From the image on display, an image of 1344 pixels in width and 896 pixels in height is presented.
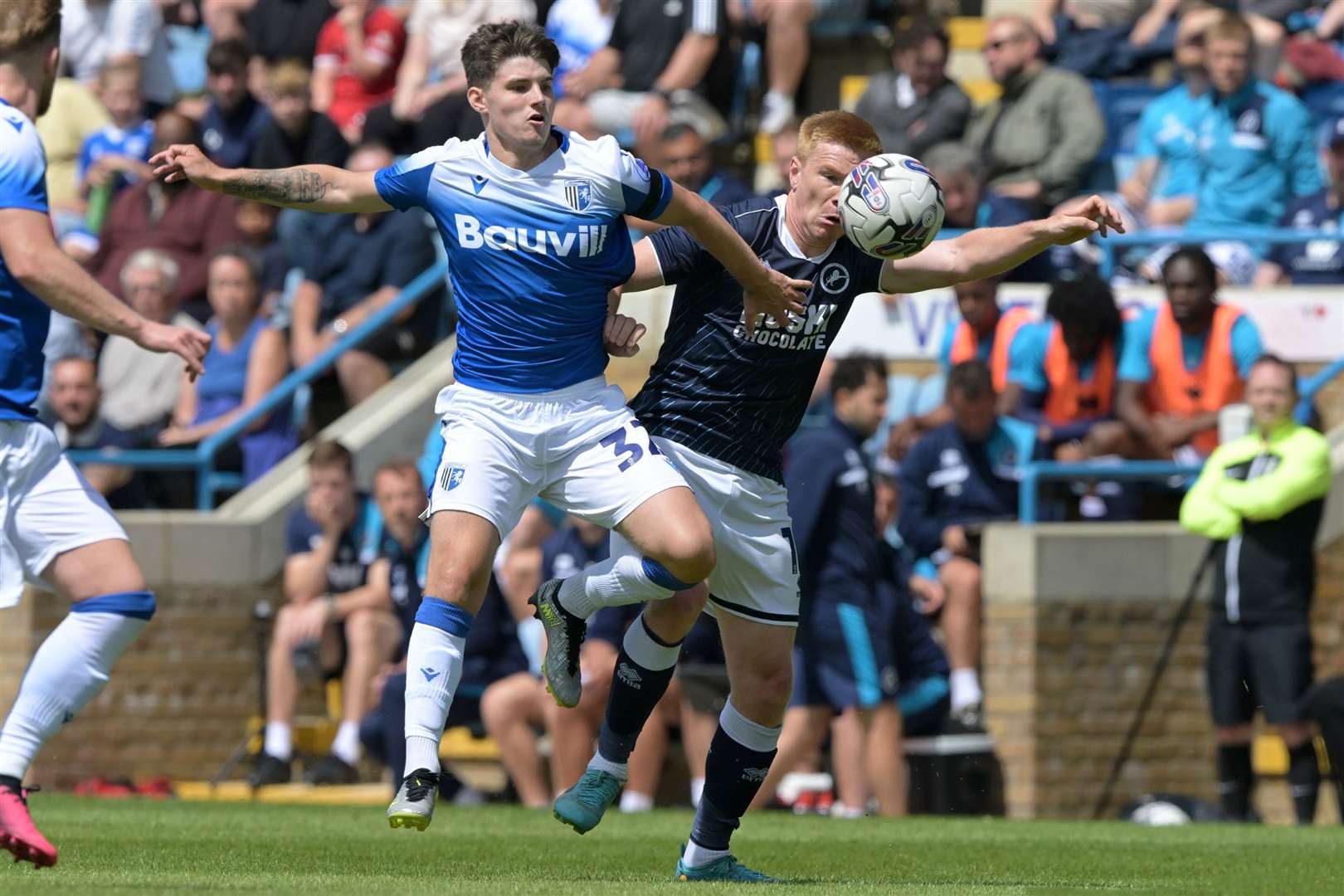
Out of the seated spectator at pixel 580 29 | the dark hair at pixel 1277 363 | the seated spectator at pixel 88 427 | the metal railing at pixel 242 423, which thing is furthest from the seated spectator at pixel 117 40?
the dark hair at pixel 1277 363

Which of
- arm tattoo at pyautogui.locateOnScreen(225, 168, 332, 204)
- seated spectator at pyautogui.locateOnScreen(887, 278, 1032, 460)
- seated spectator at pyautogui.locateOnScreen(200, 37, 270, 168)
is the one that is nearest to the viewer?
arm tattoo at pyautogui.locateOnScreen(225, 168, 332, 204)

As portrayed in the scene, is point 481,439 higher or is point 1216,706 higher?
point 481,439

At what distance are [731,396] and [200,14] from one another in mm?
14430

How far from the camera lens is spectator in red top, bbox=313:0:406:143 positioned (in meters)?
18.9

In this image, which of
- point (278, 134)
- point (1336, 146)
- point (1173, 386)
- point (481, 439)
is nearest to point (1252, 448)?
point (1173, 386)

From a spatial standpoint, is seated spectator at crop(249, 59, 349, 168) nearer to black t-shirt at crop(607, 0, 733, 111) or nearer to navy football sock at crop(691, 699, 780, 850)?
black t-shirt at crop(607, 0, 733, 111)

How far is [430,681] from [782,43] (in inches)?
428

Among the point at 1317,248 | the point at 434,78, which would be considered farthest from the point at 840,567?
the point at 434,78

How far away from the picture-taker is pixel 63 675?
748cm

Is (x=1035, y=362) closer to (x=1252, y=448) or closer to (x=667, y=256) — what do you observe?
(x=1252, y=448)

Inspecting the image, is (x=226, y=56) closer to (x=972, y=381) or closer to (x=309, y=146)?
(x=309, y=146)

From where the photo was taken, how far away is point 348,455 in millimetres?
14539

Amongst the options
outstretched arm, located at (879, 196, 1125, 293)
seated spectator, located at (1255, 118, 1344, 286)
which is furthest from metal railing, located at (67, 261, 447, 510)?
outstretched arm, located at (879, 196, 1125, 293)

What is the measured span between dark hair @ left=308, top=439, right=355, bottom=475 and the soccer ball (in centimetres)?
710
